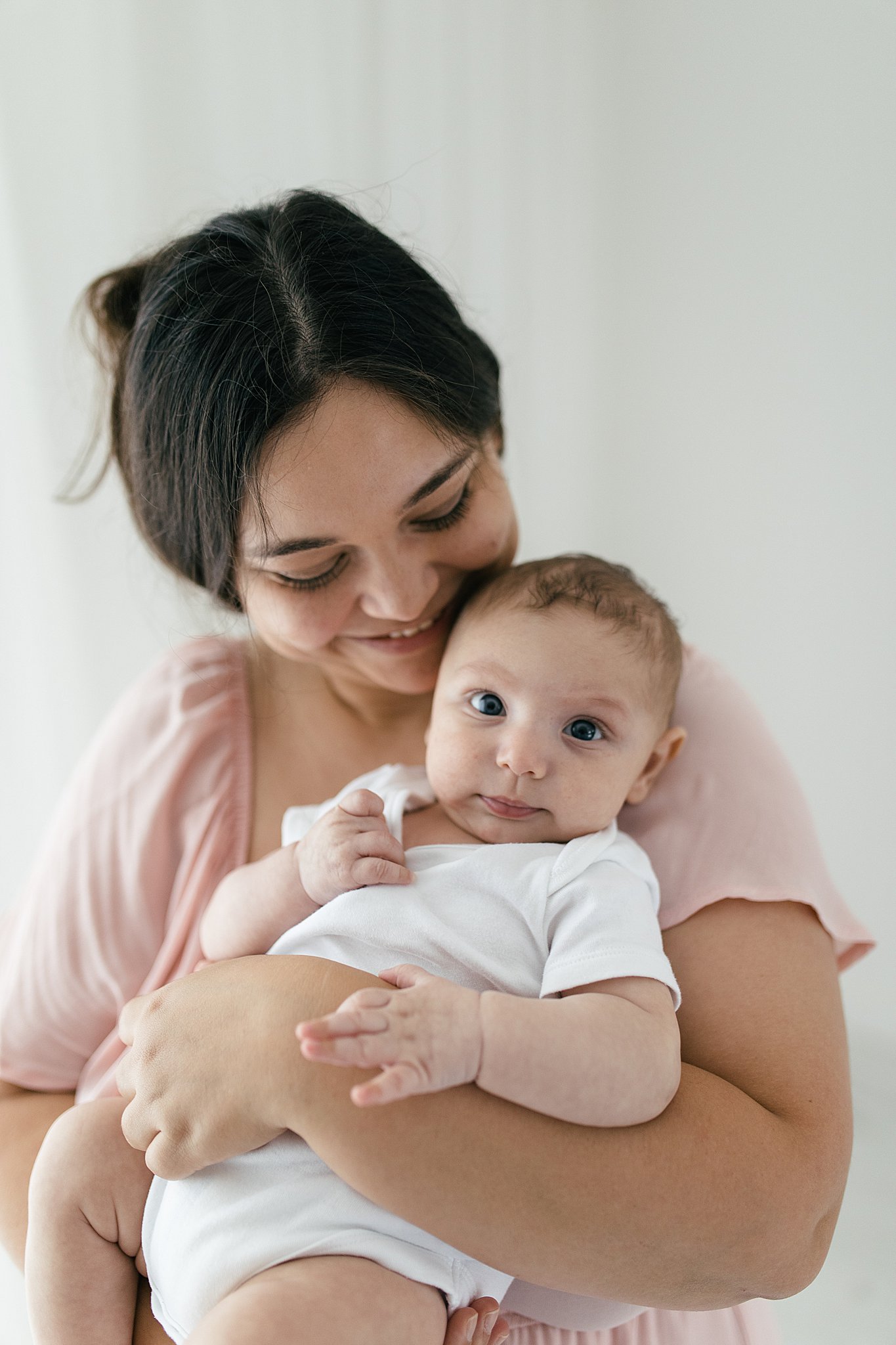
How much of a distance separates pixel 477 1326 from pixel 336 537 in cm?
86

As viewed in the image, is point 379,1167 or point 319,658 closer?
point 379,1167

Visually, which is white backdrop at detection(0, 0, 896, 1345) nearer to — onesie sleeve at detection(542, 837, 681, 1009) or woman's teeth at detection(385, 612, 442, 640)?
woman's teeth at detection(385, 612, 442, 640)

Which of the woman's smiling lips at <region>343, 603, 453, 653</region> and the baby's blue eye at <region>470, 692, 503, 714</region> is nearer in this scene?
the baby's blue eye at <region>470, 692, 503, 714</region>

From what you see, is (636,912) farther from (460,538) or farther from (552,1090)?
(460,538)

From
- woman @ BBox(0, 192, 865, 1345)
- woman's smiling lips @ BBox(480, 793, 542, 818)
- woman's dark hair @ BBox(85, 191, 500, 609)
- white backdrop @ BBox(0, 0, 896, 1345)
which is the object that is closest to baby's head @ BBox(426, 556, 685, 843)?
woman's smiling lips @ BBox(480, 793, 542, 818)

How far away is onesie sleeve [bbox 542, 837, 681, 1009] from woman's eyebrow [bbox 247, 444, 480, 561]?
48 centimetres

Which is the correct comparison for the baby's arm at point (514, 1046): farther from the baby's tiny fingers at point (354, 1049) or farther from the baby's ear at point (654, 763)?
the baby's ear at point (654, 763)

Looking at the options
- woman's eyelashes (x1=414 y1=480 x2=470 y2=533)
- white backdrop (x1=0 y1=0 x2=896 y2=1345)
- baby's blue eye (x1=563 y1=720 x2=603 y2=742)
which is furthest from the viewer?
white backdrop (x1=0 y1=0 x2=896 y2=1345)

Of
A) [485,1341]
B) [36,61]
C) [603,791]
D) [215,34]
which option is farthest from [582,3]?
[485,1341]

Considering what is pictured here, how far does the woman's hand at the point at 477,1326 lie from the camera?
1011 mm

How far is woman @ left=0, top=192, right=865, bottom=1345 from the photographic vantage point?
956 millimetres

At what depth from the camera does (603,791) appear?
123cm

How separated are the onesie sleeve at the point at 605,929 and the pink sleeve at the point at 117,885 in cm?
59

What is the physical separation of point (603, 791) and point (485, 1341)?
574 mm
